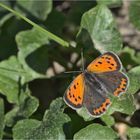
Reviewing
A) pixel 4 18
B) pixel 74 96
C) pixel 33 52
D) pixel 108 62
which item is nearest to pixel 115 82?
pixel 108 62

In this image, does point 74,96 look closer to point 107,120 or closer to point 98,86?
point 98,86

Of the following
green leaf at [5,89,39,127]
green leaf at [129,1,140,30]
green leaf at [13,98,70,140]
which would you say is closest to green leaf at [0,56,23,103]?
green leaf at [5,89,39,127]

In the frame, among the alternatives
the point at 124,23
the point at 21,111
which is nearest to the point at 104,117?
the point at 21,111

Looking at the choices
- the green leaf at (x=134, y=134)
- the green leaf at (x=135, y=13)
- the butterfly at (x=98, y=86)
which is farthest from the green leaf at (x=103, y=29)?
the green leaf at (x=134, y=134)

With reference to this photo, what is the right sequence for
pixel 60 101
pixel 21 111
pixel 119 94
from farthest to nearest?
pixel 21 111, pixel 60 101, pixel 119 94

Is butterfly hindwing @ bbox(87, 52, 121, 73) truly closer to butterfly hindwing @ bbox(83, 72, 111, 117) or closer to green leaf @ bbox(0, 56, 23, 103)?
butterfly hindwing @ bbox(83, 72, 111, 117)

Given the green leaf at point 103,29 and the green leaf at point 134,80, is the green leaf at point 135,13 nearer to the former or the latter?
the green leaf at point 103,29

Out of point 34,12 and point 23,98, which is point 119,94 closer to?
point 23,98
